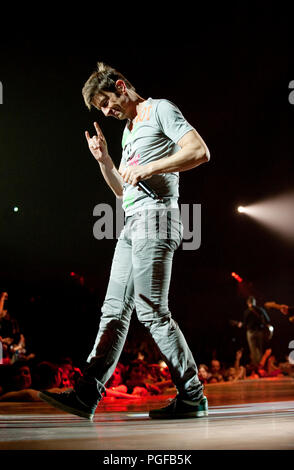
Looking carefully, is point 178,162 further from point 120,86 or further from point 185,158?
point 120,86

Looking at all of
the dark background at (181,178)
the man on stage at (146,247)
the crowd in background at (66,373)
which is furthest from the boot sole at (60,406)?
the dark background at (181,178)

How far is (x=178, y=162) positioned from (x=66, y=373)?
3444 millimetres

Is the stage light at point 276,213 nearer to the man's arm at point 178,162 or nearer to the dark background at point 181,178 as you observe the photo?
the dark background at point 181,178

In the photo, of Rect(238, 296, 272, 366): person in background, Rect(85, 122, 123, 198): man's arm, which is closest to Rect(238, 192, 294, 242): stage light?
Rect(238, 296, 272, 366): person in background

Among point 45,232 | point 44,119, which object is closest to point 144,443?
point 44,119

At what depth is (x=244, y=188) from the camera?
25.2 feet

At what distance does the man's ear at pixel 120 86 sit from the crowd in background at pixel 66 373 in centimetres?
130

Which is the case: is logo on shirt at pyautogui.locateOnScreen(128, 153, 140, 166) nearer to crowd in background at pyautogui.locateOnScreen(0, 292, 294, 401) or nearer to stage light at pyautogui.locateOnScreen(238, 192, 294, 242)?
crowd in background at pyautogui.locateOnScreen(0, 292, 294, 401)

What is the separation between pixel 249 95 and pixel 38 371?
3983 mm

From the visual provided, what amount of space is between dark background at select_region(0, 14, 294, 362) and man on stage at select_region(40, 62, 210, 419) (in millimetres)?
2127

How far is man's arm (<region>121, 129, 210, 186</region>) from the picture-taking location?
193 cm

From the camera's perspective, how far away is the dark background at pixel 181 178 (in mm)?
4457

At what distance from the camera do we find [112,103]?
220 cm
